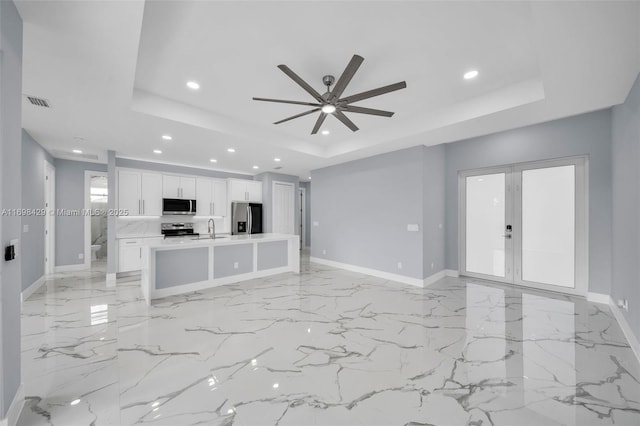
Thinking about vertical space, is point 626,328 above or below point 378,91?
below

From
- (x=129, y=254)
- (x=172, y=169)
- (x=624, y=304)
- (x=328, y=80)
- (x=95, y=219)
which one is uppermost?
(x=328, y=80)

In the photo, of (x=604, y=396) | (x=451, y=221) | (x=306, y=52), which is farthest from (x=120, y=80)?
(x=451, y=221)

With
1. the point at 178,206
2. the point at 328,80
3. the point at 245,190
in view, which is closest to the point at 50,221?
the point at 178,206

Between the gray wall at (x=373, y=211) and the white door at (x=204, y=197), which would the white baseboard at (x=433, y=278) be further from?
the white door at (x=204, y=197)

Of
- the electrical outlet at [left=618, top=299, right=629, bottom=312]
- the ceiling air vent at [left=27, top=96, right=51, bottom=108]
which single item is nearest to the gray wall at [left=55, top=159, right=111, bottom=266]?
the ceiling air vent at [left=27, top=96, right=51, bottom=108]

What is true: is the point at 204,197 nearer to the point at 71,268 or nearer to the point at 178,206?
the point at 178,206

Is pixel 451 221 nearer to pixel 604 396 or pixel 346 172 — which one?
pixel 346 172

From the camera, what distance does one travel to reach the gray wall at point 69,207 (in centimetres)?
579

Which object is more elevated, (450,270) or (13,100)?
(13,100)

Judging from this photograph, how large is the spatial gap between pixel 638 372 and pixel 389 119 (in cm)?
377

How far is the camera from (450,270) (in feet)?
17.3

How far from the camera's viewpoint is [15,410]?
1570 mm

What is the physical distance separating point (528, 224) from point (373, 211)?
105 inches

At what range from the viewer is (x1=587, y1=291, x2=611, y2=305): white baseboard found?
362cm
